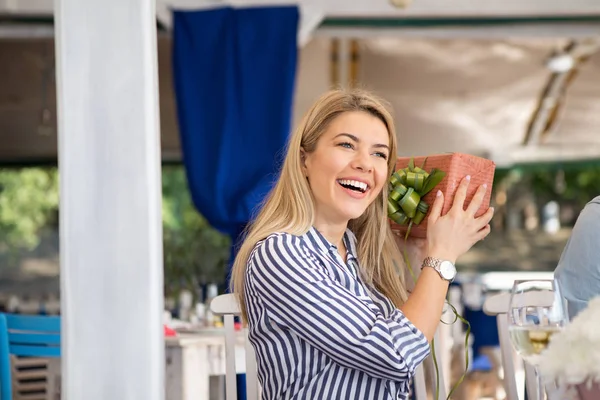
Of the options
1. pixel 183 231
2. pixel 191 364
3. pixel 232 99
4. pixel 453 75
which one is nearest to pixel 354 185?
pixel 191 364

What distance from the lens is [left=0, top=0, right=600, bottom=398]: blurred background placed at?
675 cm

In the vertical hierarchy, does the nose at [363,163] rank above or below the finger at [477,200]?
above

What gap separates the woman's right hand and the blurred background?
3.59 metres

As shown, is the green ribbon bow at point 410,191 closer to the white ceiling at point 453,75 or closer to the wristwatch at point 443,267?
the wristwatch at point 443,267

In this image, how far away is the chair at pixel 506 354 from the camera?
2.01 m

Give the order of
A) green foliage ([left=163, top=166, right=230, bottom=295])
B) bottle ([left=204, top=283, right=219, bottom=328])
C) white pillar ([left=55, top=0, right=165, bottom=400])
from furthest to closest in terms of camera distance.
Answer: green foliage ([left=163, top=166, right=230, bottom=295]) → bottle ([left=204, top=283, right=219, bottom=328]) → white pillar ([left=55, top=0, right=165, bottom=400])

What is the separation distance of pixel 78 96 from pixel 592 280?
1155 mm

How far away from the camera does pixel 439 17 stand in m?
6.99

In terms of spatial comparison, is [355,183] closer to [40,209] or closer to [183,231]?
[183,231]

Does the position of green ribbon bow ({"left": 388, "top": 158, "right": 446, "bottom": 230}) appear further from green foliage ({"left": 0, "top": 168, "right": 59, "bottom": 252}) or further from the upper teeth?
green foliage ({"left": 0, "top": 168, "right": 59, "bottom": 252})

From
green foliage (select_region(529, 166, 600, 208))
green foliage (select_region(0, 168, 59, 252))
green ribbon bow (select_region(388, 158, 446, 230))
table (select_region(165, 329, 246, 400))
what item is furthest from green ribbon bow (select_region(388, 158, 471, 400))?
green foliage (select_region(529, 166, 600, 208))

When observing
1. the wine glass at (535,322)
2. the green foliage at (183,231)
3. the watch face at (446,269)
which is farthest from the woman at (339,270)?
the green foliage at (183,231)

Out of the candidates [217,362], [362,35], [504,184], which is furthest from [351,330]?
[504,184]

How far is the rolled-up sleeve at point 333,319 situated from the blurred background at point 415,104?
11.5 feet
